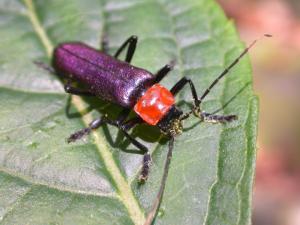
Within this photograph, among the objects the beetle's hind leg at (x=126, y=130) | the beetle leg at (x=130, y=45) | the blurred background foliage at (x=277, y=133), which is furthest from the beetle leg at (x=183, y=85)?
the blurred background foliage at (x=277, y=133)

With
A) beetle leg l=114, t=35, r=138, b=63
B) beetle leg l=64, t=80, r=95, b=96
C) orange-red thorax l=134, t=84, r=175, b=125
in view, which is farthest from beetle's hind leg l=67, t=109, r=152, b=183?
beetle leg l=114, t=35, r=138, b=63

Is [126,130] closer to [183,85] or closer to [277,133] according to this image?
[183,85]

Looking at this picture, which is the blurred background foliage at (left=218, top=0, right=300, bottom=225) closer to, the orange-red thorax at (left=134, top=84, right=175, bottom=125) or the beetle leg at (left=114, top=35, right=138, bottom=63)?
the beetle leg at (left=114, top=35, right=138, bottom=63)

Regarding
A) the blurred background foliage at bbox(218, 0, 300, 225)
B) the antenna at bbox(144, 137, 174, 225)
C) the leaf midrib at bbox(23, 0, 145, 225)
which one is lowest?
the blurred background foliage at bbox(218, 0, 300, 225)

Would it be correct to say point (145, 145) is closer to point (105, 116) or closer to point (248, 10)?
point (105, 116)

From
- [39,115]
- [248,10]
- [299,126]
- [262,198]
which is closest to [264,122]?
[299,126]

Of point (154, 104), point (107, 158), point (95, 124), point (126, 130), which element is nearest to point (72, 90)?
point (95, 124)
